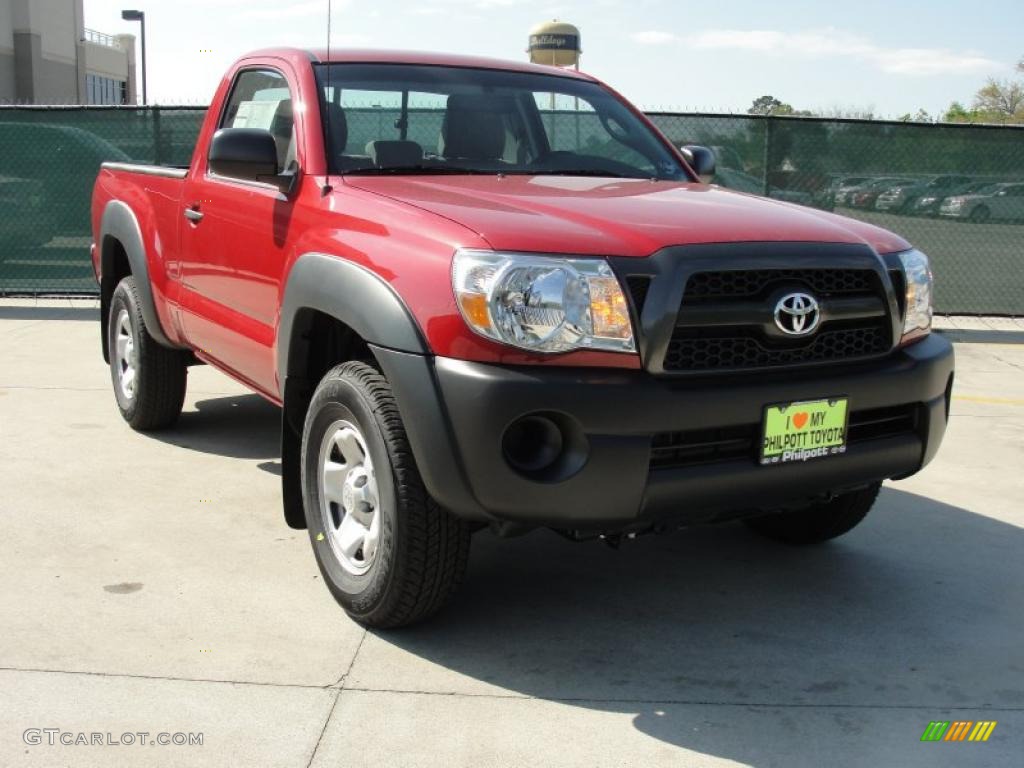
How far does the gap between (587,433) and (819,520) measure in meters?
1.74

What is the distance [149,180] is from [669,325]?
11.1 feet

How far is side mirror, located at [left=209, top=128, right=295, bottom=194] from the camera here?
4.14m

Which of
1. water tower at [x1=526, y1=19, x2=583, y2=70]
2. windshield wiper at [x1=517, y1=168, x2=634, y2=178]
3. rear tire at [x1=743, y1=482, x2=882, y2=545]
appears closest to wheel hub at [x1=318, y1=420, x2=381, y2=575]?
windshield wiper at [x1=517, y1=168, x2=634, y2=178]

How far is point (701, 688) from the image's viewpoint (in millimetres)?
3418

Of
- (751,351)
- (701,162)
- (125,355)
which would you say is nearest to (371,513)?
(751,351)

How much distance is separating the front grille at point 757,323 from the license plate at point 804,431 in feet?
0.44

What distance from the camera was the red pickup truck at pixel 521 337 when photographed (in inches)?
126

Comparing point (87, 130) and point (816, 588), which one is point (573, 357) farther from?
point (87, 130)

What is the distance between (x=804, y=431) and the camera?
348 cm

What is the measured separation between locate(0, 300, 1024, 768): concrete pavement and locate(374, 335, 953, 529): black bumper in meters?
0.52

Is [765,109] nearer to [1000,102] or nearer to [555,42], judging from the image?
[555,42]

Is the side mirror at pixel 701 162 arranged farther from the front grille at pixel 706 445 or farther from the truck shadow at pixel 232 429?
the truck shadow at pixel 232 429

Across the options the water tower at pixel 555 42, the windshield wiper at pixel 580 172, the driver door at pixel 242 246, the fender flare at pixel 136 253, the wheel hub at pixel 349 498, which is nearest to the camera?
the wheel hub at pixel 349 498

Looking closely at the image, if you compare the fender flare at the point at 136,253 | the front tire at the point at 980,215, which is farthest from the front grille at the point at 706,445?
the front tire at the point at 980,215
